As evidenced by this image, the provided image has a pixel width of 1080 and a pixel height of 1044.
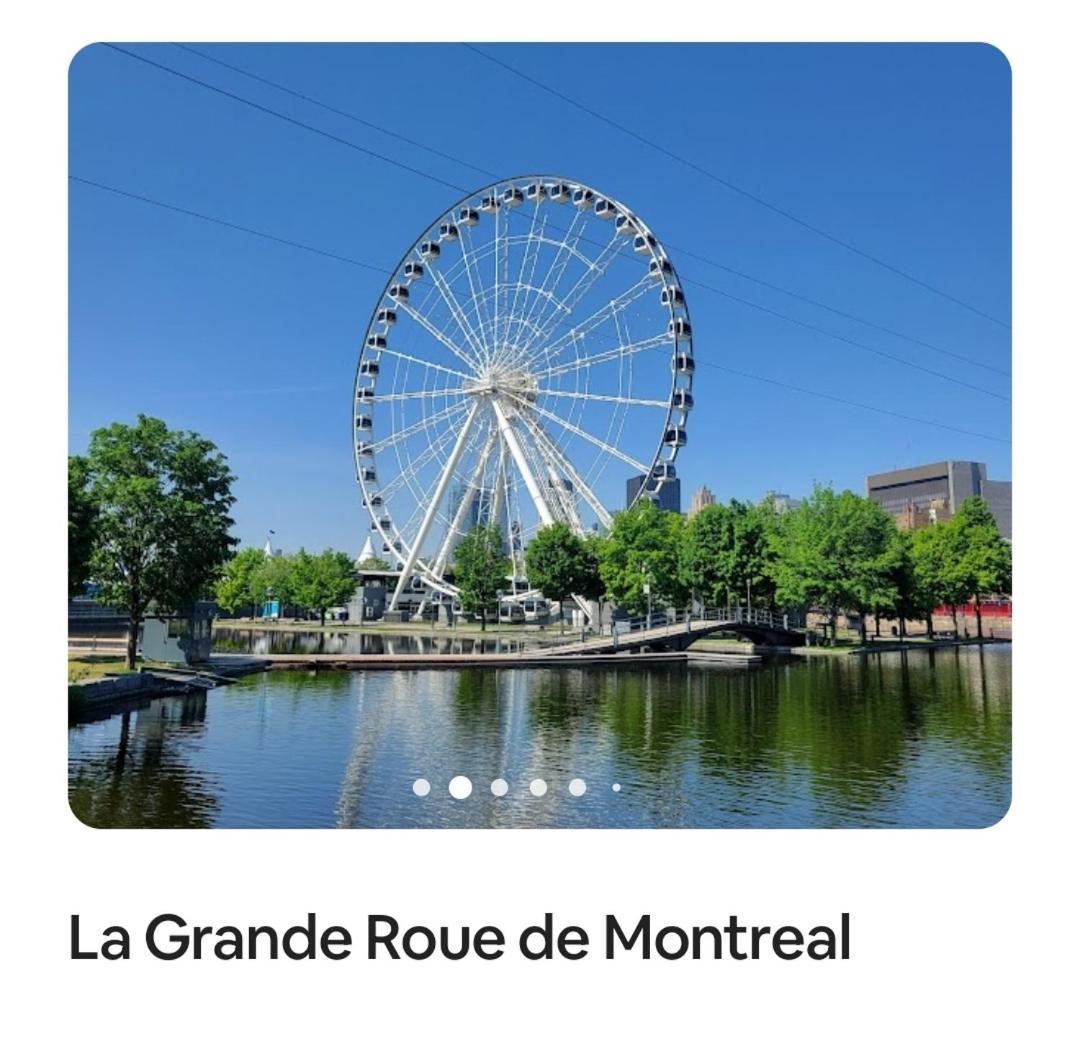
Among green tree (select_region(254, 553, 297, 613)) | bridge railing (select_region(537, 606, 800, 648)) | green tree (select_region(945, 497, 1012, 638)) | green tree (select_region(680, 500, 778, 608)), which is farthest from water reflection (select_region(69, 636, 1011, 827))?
green tree (select_region(254, 553, 297, 613))

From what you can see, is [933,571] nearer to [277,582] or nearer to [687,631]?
[687,631]

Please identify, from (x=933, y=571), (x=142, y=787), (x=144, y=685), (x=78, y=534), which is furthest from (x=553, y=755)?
(x=933, y=571)

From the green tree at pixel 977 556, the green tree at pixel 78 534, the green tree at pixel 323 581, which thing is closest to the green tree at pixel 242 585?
the green tree at pixel 323 581

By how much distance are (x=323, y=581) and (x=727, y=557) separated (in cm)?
2052

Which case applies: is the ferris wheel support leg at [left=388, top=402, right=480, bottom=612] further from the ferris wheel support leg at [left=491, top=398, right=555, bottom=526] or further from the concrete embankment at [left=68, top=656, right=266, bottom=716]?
the concrete embankment at [left=68, top=656, right=266, bottom=716]

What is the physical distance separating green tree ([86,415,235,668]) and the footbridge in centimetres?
763

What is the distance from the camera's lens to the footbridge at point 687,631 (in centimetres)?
2270

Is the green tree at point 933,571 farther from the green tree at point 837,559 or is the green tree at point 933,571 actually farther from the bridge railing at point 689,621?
the bridge railing at point 689,621

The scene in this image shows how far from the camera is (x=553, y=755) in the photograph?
8711 millimetres

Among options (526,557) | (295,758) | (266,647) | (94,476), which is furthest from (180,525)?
(526,557)

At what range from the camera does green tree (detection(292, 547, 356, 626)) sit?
41.0 m

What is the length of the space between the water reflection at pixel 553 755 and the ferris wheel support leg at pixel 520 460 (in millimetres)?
9785

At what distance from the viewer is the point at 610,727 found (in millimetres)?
11203
